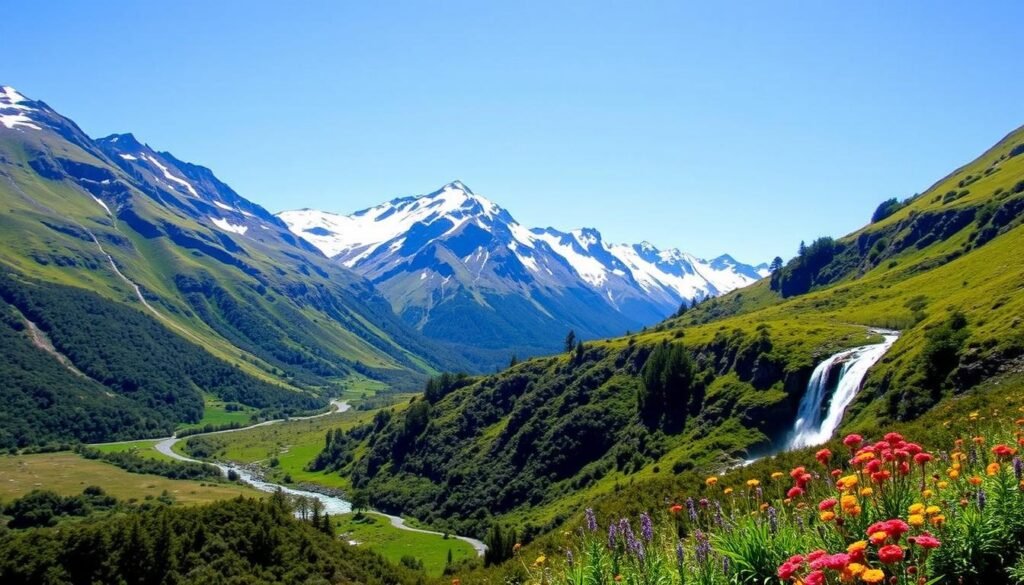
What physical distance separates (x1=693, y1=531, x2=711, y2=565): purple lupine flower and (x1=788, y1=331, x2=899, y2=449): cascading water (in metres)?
86.7

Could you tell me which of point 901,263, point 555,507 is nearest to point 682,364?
point 555,507

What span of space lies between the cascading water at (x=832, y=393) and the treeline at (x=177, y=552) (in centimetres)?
6310

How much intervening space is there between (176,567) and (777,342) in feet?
349

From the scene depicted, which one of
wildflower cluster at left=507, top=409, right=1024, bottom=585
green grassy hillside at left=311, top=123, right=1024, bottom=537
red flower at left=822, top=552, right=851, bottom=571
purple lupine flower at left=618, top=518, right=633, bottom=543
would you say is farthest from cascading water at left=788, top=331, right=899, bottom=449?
red flower at left=822, top=552, right=851, bottom=571

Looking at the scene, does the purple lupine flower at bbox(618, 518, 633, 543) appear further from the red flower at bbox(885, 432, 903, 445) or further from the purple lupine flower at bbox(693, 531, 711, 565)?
the red flower at bbox(885, 432, 903, 445)

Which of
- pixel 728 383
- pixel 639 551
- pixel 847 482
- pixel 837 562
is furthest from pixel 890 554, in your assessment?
pixel 728 383

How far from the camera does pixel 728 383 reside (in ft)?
425

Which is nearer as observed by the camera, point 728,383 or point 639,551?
point 639,551

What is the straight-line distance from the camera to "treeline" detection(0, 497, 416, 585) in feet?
200

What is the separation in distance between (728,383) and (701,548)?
12534 centimetres

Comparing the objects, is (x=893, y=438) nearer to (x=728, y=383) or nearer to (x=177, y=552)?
(x=177, y=552)

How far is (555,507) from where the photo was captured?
5295 inches

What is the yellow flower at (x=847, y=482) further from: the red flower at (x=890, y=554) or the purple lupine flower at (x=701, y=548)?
the red flower at (x=890, y=554)

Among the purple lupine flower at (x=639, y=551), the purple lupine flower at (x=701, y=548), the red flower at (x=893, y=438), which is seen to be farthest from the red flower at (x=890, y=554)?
the purple lupine flower at (x=639, y=551)
